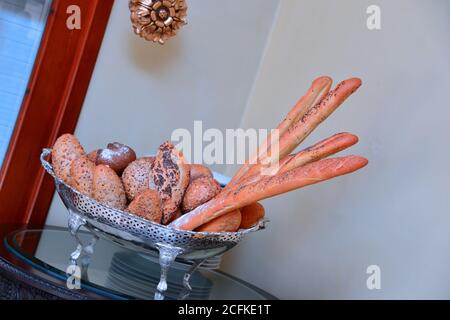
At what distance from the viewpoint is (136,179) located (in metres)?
0.86

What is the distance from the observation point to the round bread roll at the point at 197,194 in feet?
2.86

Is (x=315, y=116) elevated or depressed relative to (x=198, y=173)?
elevated

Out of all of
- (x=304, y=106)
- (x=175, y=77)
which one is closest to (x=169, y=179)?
(x=304, y=106)

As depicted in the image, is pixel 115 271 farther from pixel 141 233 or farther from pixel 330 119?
pixel 330 119

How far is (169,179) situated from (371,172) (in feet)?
1.45

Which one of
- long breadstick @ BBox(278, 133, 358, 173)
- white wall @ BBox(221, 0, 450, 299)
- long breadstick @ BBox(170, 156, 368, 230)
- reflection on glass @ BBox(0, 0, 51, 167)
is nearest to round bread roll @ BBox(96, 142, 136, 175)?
long breadstick @ BBox(170, 156, 368, 230)

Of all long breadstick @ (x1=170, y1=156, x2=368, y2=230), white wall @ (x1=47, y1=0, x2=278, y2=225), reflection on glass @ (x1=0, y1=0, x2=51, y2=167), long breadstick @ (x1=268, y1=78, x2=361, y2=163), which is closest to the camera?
long breadstick @ (x1=170, y1=156, x2=368, y2=230)

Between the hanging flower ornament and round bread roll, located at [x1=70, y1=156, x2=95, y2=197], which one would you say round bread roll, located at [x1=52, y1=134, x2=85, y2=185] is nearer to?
round bread roll, located at [x1=70, y1=156, x2=95, y2=197]

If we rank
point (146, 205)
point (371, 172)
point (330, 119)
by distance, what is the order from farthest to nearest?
point (330, 119)
point (371, 172)
point (146, 205)

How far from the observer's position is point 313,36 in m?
1.38

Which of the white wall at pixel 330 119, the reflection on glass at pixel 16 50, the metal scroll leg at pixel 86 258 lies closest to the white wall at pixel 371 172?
the white wall at pixel 330 119

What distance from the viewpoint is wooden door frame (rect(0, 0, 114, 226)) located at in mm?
1163

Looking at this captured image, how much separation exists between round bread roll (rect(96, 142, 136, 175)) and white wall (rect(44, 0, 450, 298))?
35 cm

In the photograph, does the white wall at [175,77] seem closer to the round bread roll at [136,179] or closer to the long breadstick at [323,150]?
the round bread roll at [136,179]
